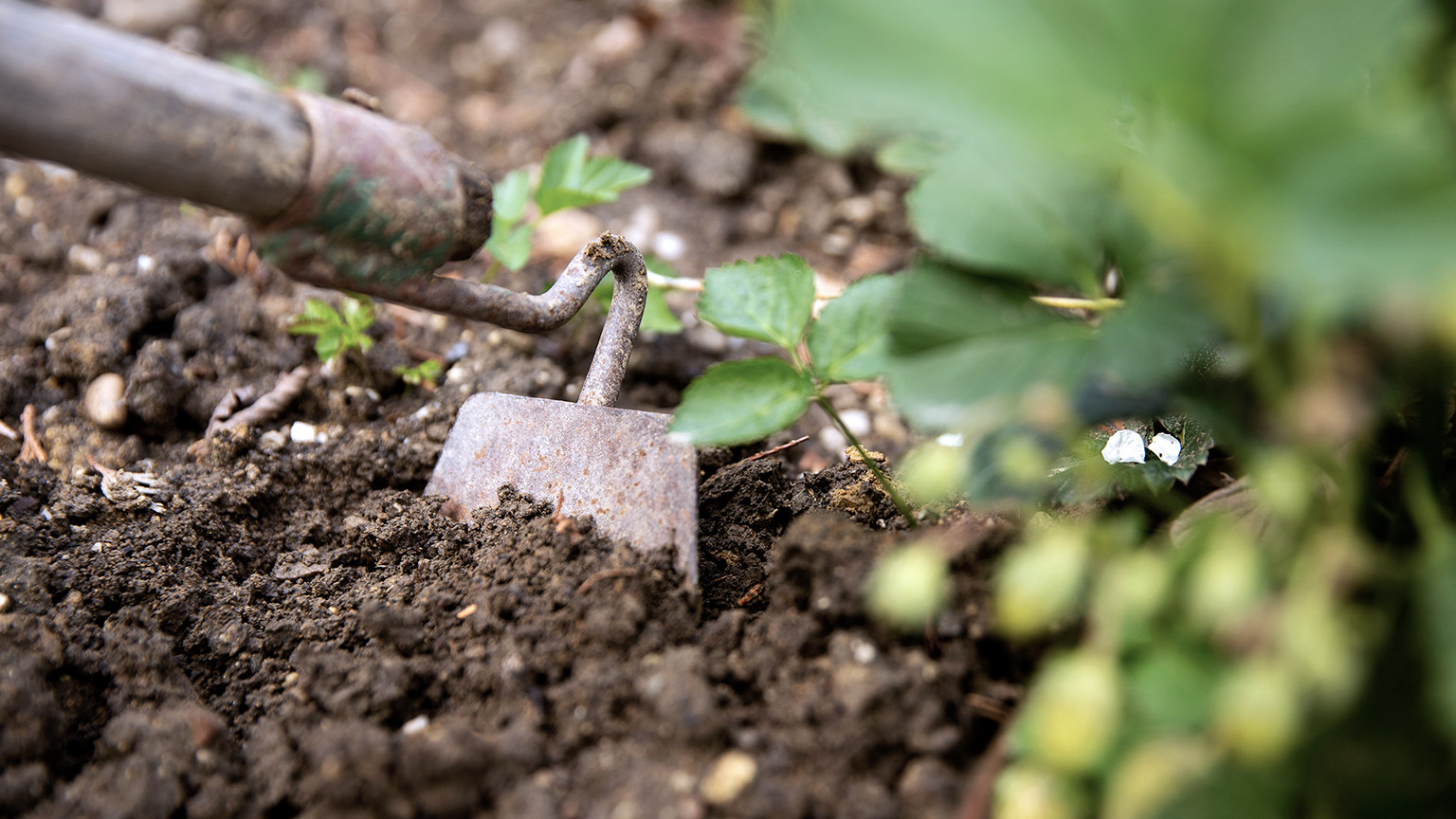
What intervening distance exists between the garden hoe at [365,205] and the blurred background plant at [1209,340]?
1.94ft

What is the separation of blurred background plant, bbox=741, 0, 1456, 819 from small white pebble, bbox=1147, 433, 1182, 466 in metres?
0.33

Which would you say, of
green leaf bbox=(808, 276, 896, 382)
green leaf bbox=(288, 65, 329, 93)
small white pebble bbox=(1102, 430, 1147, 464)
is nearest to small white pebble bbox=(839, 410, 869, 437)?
small white pebble bbox=(1102, 430, 1147, 464)

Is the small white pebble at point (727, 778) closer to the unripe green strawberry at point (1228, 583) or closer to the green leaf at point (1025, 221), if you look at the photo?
the unripe green strawberry at point (1228, 583)

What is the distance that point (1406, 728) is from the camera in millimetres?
839

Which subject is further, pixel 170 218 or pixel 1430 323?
pixel 170 218

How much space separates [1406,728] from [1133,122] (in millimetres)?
761

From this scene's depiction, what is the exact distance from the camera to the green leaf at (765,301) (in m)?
1.30

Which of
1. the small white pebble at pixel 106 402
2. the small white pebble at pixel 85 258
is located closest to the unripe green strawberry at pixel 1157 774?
the small white pebble at pixel 106 402

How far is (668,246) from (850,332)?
134 cm

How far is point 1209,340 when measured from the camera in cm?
106

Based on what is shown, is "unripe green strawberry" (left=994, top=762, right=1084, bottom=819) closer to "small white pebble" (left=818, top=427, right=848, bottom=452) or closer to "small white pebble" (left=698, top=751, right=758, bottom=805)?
"small white pebble" (left=698, top=751, right=758, bottom=805)

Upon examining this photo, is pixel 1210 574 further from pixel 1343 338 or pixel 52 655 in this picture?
pixel 52 655

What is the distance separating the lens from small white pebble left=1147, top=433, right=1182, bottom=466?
136cm

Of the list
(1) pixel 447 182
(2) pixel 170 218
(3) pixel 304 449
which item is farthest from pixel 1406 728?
(2) pixel 170 218
